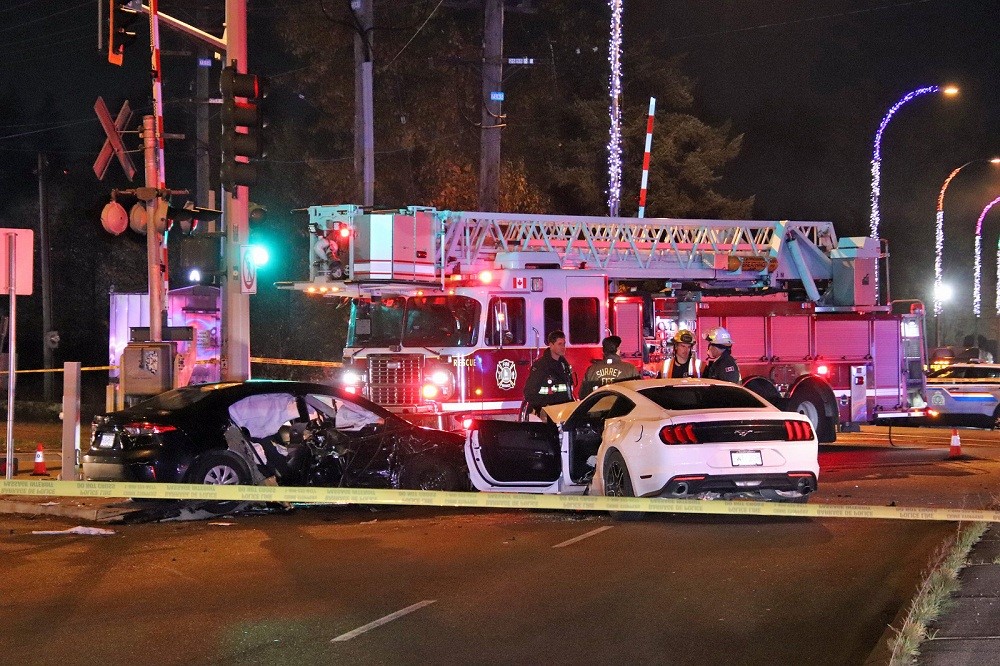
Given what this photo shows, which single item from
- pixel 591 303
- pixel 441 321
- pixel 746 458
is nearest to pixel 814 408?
pixel 591 303

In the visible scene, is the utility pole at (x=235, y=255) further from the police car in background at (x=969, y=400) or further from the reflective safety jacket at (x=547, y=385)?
the police car in background at (x=969, y=400)

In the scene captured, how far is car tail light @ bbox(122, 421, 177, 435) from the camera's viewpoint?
1186 centimetres

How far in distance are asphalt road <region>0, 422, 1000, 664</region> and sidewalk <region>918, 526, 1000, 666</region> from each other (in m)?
0.32

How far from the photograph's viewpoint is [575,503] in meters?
9.98

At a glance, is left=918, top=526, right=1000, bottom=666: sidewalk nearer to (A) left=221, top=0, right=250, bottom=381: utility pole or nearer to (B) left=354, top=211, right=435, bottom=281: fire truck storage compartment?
(B) left=354, top=211, right=435, bottom=281: fire truck storage compartment

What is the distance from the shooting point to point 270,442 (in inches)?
491

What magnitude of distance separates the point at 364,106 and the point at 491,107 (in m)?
3.21

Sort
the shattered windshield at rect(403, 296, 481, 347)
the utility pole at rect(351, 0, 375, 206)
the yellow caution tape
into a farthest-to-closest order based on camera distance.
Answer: the utility pole at rect(351, 0, 375, 206)
the shattered windshield at rect(403, 296, 481, 347)
the yellow caution tape

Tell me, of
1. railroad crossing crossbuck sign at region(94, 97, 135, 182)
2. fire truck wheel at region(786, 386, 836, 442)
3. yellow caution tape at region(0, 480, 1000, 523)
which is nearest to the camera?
yellow caution tape at region(0, 480, 1000, 523)

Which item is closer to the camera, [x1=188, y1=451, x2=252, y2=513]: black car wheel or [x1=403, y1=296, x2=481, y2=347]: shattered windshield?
[x1=188, y1=451, x2=252, y2=513]: black car wheel

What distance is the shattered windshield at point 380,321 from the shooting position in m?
16.1

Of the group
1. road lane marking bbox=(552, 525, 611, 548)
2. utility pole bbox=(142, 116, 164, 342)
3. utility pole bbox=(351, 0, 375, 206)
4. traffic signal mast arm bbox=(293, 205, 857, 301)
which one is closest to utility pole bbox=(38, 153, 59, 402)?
utility pole bbox=(351, 0, 375, 206)

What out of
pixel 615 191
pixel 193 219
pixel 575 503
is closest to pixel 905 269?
pixel 615 191

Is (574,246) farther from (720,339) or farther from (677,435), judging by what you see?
(677,435)
